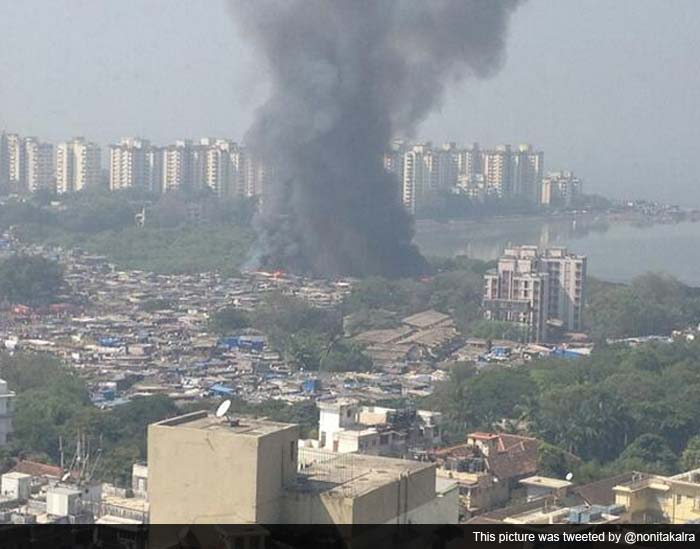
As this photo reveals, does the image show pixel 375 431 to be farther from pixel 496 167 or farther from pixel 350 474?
pixel 496 167

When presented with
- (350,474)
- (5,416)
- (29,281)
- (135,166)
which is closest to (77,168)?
(135,166)

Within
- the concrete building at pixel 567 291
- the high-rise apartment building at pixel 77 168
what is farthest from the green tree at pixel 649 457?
the high-rise apartment building at pixel 77 168

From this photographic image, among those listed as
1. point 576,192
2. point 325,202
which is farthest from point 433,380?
point 576,192

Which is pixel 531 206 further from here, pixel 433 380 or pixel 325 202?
pixel 433 380

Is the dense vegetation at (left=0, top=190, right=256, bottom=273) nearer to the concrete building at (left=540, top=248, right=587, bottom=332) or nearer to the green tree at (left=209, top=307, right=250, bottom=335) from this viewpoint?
the green tree at (left=209, top=307, right=250, bottom=335)

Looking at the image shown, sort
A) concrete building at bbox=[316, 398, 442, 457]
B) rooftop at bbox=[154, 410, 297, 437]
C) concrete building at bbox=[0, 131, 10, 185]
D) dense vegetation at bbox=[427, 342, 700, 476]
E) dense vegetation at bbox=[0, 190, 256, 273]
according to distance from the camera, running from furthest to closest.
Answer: concrete building at bbox=[0, 131, 10, 185], dense vegetation at bbox=[0, 190, 256, 273], dense vegetation at bbox=[427, 342, 700, 476], concrete building at bbox=[316, 398, 442, 457], rooftop at bbox=[154, 410, 297, 437]
